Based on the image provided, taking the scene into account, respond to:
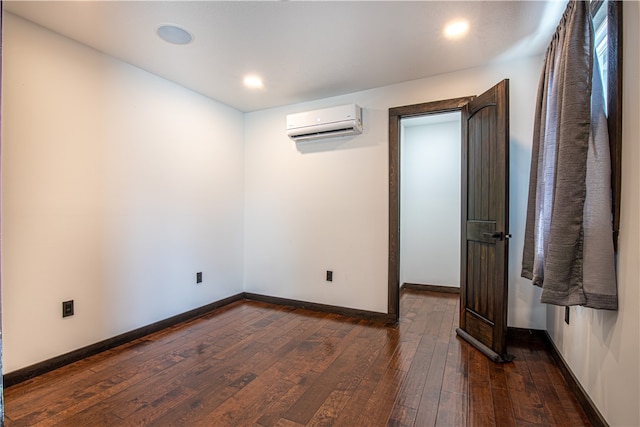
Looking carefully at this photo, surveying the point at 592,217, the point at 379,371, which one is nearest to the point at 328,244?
the point at 379,371

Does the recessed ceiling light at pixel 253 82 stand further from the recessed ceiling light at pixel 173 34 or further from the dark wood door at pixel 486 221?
the dark wood door at pixel 486 221

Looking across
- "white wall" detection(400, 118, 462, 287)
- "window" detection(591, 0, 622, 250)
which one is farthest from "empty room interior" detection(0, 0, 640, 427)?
"white wall" detection(400, 118, 462, 287)

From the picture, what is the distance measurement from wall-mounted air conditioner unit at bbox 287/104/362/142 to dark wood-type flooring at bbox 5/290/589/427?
199 cm

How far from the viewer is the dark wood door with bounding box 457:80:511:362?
8.11 ft

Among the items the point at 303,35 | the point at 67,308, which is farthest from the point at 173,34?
the point at 67,308

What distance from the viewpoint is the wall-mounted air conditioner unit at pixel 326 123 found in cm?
339

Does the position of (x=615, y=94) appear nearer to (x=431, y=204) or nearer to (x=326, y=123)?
(x=326, y=123)

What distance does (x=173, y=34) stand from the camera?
2406 millimetres

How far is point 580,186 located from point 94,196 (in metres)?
3.22

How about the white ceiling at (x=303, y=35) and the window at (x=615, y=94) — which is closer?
the window at (x=615, y=94)

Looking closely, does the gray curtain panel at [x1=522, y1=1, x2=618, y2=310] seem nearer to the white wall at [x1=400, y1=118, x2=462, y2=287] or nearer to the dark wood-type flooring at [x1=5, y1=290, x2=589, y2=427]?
the dark wood-type flooring at [x1=5, y1=290, x2=589, y2=427]

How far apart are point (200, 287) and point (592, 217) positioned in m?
3.34

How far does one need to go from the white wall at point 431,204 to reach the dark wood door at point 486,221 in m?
1.62

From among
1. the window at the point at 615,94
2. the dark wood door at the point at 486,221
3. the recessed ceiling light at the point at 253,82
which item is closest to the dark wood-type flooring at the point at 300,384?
the dark wood door at the point at 486,221
